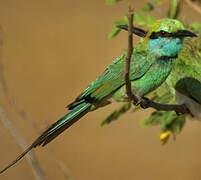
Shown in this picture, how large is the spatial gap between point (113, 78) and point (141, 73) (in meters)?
0.17

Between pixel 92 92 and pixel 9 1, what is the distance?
573cm

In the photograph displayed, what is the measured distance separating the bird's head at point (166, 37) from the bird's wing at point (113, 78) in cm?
10

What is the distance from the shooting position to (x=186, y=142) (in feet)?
18.9

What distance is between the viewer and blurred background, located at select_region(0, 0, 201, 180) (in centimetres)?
552

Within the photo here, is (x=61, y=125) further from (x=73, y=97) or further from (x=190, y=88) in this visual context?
(x=73, y=97)

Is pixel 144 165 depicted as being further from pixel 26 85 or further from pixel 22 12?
pixel 22 12

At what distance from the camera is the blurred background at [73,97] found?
5.52 m

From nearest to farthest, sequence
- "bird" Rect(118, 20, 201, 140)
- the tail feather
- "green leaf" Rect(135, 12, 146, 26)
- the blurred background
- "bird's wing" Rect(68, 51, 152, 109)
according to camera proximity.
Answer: the tail feather
"bird's wing" Rect(68, 51, 152, 109)
"bird" Rect(118, 20, 201, 140)
"green leaf" Rect(135, 12, 146, 26)
the blurred background

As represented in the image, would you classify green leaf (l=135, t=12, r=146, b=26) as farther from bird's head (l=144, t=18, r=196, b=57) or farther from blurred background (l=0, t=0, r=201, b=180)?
blurred background (l=0, t=0, r=201, b=180)

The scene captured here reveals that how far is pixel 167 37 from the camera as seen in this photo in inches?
108

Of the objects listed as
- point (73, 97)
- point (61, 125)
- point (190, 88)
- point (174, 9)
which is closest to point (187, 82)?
point (190, 88)

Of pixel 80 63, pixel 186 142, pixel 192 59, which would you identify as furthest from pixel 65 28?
pixel 192 59

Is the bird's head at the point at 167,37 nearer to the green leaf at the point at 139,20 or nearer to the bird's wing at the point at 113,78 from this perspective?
the bird's wing at the point at 113,78

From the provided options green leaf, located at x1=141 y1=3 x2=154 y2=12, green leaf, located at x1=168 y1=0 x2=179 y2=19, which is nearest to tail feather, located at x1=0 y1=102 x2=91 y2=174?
green leaf, located at x1=168 y1=0 x2=179 y2=19
